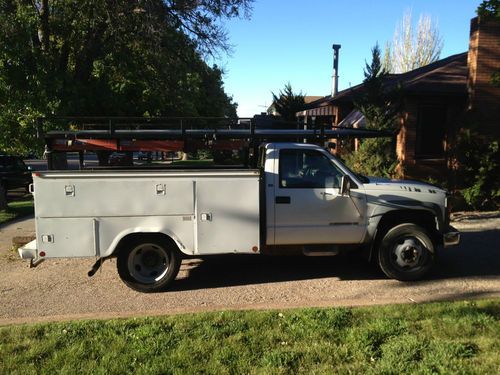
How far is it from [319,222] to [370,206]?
711 mm

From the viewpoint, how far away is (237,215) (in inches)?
232

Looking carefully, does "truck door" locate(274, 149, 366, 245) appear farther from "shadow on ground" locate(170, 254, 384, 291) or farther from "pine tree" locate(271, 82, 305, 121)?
"pine tree" locate(271, 82, 305, 121)

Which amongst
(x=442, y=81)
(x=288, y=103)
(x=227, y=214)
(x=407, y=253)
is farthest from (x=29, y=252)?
(x=288, y=103)

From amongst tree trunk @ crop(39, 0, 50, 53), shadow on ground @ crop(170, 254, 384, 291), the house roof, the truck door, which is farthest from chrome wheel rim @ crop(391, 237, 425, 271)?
tree trunk @ crop(39, 0, 50, 53)

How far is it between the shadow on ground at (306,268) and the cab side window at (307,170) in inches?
53.2

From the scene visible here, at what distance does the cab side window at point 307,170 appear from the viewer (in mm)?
6164

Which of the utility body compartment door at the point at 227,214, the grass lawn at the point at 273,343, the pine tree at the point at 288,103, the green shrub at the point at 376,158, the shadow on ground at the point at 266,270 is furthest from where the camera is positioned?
the pine tree at the point at 288,103

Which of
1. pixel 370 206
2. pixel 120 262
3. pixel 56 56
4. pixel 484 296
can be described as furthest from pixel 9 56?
pixel 484 296

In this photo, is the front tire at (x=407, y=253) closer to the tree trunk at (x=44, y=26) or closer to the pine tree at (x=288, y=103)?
the tree trunk at (x=44, y=26)

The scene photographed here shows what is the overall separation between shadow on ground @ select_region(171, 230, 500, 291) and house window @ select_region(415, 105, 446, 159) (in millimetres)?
5786

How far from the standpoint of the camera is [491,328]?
4.44 meters

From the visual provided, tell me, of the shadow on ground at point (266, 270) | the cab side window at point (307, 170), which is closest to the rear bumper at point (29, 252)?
the shadow on ground at point (266, 270)

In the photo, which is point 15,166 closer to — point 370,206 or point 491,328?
point 370,206

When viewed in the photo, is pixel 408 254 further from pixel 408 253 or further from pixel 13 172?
pixel 13 172
